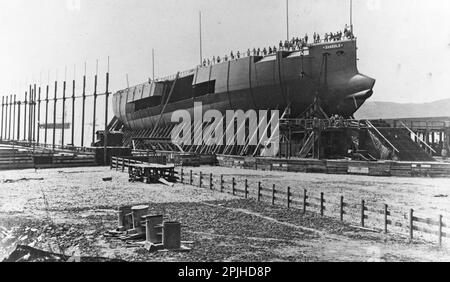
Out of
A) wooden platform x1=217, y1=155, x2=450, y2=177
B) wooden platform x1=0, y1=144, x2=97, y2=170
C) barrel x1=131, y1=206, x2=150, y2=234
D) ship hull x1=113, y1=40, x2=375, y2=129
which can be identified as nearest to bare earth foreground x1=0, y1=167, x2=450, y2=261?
barrel x1=131, y1=206, x2=150, y2=234

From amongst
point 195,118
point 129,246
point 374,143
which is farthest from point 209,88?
point 129,246

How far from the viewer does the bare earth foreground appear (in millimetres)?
10609

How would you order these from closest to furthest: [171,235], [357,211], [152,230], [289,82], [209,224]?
[171,235] < [152,230] < [209,224] < [357,211] < [289,82]

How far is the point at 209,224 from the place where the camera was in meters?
14.2

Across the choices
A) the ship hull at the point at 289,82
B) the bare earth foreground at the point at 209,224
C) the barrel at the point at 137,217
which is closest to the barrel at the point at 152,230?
the bare earth foreground at the point at 209,224

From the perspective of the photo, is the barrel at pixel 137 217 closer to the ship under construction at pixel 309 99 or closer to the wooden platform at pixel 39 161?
the ship under construction at pixel 309 99

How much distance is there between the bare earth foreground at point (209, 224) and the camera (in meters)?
10.6

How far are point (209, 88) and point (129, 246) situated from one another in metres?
43.0

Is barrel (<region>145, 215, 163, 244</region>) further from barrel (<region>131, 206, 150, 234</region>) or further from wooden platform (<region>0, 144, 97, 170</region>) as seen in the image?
wooden platform (<region>0, 144, 97, 170</region>)

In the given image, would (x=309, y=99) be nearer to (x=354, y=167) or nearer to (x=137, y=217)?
(x=354, y=167)

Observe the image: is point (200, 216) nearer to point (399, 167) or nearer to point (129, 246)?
point (129, 246)

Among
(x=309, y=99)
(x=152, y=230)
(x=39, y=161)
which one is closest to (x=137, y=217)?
(x=152, y=230)

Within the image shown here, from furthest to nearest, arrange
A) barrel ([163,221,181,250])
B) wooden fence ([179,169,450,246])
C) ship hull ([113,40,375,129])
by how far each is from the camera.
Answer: ship hull ([113,40,375,129]) < wooden fence ([179,169,450,246]) < barrel ([163,221,181,250])

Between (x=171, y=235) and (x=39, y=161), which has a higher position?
(x=39, y=161)
